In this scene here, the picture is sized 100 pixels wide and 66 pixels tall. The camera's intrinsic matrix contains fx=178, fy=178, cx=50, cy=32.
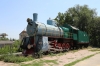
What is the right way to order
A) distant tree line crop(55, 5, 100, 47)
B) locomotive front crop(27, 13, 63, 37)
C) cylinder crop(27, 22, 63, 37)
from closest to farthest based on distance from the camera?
locomotive front crop(27, 13, 63, 37)
cylinder crop(27, 22, 63, 37)
distant tree line crop(55, 5, 100, 47)

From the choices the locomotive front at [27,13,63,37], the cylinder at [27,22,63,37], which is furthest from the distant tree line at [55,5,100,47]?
the locomotive front at [27,13,63,37]

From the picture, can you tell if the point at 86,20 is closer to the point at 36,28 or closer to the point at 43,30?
the point at 43,30

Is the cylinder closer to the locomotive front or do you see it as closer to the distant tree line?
the locomotive front

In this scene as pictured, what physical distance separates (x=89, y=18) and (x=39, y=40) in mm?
34439

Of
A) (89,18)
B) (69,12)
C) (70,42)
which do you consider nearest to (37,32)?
(70,42)

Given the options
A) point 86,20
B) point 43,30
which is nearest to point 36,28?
point 43,30

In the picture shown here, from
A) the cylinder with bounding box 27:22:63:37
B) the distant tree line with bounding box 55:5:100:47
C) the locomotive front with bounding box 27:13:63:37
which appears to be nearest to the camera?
the locomotive front with bounding box 27:13:63:37

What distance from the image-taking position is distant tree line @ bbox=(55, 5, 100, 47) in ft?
163

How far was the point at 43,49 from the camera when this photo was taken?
1731cm

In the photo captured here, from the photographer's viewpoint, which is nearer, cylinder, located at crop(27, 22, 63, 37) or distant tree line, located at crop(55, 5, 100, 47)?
cylinder, located at crop(27, 22, 63, 37)

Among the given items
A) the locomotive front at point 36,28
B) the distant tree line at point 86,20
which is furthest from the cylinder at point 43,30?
the distant tree line at point 86,20

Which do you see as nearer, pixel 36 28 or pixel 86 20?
pixel 36 28

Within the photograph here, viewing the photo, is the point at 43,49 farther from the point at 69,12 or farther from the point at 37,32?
the point at 69,12

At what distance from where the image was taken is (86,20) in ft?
163
